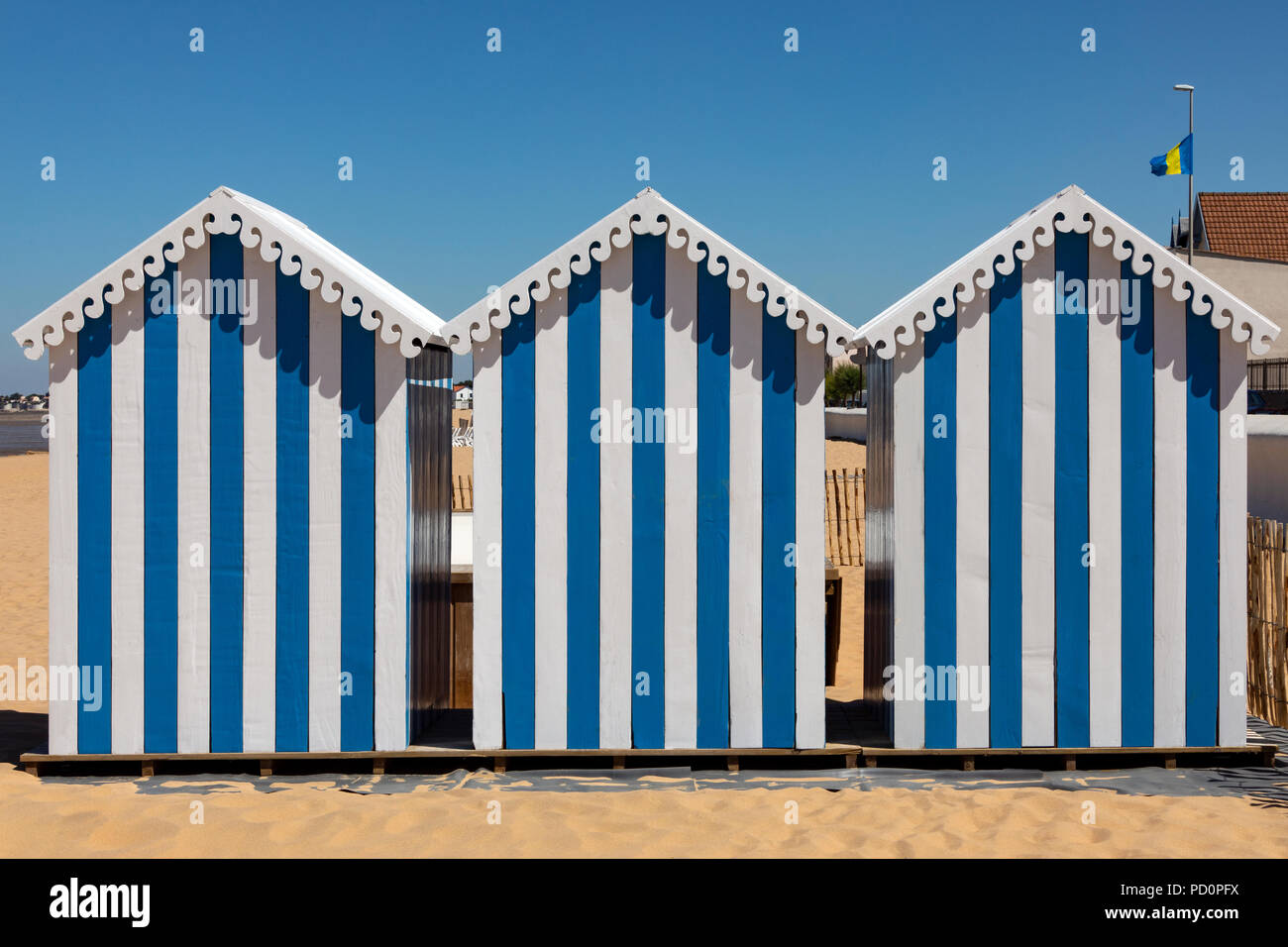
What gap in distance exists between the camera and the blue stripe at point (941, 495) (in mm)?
6102

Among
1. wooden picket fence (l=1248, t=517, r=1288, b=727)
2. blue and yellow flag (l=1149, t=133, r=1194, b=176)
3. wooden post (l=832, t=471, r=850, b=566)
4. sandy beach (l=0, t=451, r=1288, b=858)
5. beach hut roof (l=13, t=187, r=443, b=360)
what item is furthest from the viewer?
blue and yellow flag (l=1149, t=133, r=1194, b=176)

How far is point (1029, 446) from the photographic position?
20.1 feet

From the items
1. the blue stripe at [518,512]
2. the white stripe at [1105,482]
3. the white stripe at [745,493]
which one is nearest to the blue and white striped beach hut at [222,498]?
the blue stripe at [518,512]

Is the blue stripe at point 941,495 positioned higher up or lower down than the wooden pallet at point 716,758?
higher up

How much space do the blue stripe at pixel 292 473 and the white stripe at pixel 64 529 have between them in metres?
1.13

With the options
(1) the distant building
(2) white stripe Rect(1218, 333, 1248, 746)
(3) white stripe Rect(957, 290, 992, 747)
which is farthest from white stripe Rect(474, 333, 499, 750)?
(1) the distant building

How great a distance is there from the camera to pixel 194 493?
19.9 ft

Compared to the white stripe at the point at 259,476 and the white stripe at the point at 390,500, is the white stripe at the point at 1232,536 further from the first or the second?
the white stripe at the point at 259,476

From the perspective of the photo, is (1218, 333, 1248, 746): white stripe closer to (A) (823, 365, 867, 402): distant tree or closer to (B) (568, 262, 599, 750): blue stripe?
(B) (568, 262, 599, 750): blue stripe

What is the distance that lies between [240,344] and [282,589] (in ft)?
4.55

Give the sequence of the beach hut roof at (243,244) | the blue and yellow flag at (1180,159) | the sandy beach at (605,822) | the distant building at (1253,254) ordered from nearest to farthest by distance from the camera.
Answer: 1. the sandy beach at (605,822)
2. the beach hut roof at (243,244)
3. the blue and yellow flag at (1180,159)
4. the distant building at (1253,254)

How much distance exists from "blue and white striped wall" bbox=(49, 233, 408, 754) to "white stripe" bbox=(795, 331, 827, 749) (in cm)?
221

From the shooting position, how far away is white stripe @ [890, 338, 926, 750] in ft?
20.0
